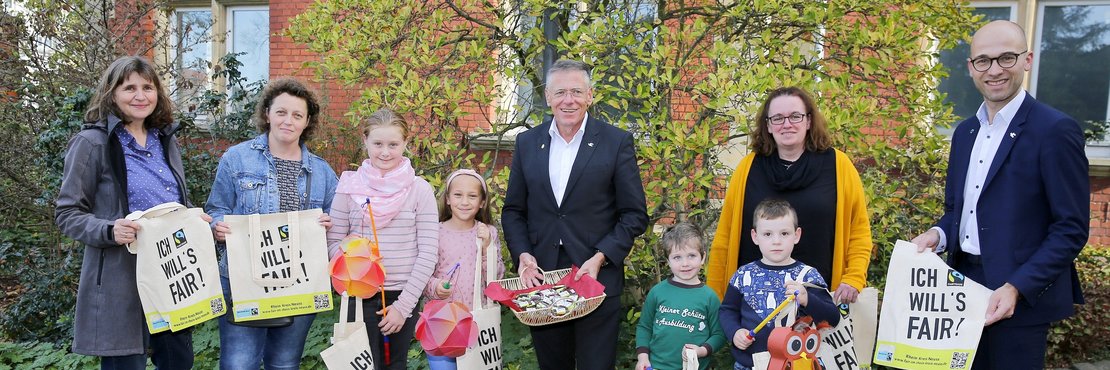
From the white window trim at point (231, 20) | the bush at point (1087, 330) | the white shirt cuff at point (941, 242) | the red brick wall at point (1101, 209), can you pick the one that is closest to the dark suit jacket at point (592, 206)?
the white shirt cuff at point (941, 242)

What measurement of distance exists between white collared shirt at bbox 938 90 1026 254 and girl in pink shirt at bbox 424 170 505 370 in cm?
211

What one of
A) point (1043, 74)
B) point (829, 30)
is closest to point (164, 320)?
point (829, 30)

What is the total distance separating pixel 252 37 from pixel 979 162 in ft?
34.3

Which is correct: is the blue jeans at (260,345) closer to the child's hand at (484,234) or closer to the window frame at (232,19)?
the child's hand at (484,234)

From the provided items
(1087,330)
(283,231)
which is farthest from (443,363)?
(1087,330)

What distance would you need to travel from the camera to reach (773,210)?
3.24 meters

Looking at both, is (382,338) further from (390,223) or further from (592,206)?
(592,206)

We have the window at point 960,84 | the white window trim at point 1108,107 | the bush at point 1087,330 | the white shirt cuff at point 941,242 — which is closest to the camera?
the white shirt cuff at point 941,242

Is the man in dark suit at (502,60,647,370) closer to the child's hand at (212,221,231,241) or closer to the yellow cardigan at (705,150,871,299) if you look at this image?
the yellow cardigan at (705,150,871,299)

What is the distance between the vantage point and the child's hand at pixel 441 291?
368cm

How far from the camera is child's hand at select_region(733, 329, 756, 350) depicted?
10.3ft

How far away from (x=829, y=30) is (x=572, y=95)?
2.33 m

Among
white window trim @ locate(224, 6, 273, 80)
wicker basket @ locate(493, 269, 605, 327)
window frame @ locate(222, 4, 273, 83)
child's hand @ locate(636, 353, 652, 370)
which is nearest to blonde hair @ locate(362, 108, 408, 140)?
wicker basket @ locate(493, 269, 605, 327)

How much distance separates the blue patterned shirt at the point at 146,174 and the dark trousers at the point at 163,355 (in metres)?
0.56
